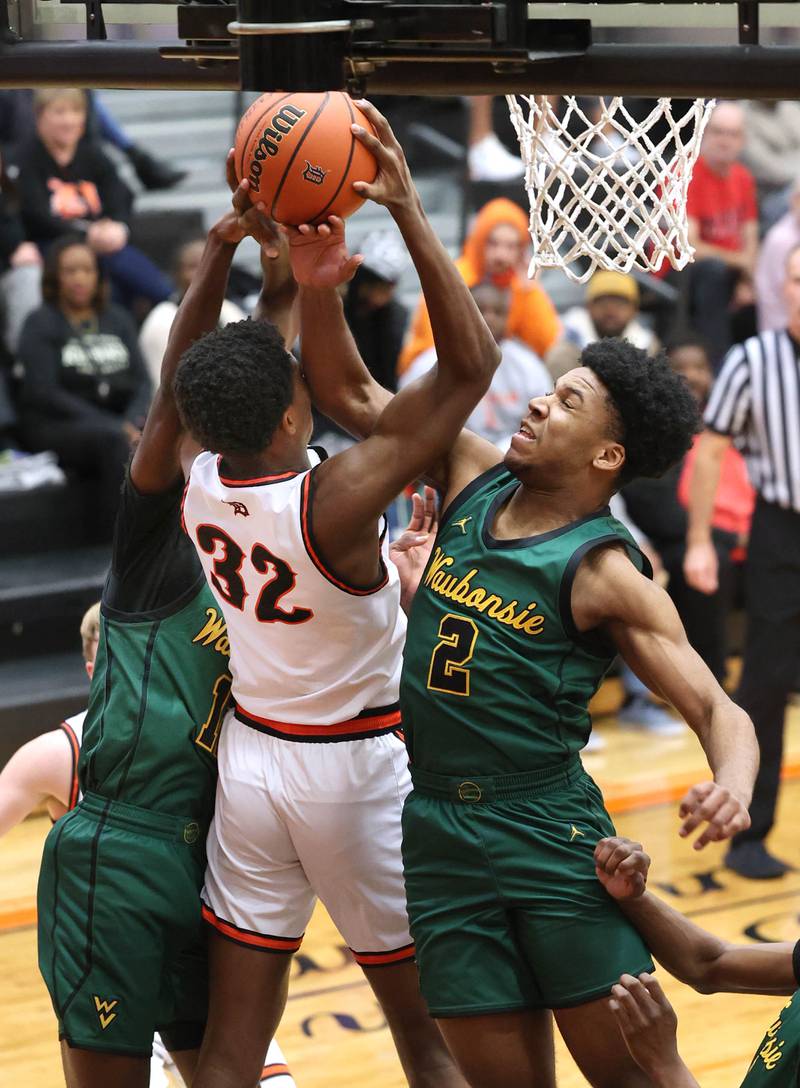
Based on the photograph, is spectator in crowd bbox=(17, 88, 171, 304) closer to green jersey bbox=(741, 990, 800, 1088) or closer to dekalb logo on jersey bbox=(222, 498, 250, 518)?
dekalb logo on jersey bbox=(222, 498, 250, 518)

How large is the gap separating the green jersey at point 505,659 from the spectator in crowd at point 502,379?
3.74 meters

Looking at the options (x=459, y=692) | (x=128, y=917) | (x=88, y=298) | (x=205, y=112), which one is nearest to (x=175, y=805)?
(x=128, y=917)

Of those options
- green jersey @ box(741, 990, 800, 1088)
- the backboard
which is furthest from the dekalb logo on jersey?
green jersey @ box(741, 990, 800, 1088)

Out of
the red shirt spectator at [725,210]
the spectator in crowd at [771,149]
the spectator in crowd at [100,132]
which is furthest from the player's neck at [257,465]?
the spectator in crowd at [771,149]

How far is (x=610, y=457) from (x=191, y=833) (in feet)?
3.77

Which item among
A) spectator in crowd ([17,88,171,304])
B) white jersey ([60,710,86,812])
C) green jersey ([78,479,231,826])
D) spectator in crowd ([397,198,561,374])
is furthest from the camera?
spectator in crowd ([17,88,171,304])

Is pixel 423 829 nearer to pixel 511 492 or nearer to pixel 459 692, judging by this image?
pixel 459 692

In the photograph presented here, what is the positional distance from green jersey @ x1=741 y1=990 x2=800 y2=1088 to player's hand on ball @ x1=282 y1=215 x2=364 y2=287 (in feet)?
4.93

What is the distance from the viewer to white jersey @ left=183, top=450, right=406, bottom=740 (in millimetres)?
3279

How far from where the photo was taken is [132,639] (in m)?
3.59

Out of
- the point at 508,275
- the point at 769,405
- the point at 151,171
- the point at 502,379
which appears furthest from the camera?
the point at 151,171

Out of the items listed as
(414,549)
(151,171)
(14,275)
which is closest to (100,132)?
(151,171)

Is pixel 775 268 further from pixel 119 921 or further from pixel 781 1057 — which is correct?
pixel 781 1057

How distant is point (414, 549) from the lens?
3.78 metres
